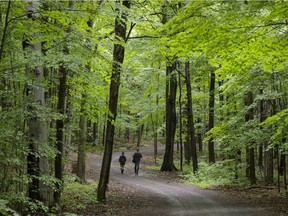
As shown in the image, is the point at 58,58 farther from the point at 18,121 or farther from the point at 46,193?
the point at 46,193

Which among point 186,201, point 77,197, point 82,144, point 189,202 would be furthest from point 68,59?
point 186,201

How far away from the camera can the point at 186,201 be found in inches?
516

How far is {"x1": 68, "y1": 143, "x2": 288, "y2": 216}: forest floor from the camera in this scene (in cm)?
1113

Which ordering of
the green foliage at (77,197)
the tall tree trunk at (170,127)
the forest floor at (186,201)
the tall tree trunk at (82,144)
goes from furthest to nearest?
the tall tree trunk at (170,127) < the tall tree trunk at (82,144) < the forest floor at (186,201) < the green foliage at (77,197)

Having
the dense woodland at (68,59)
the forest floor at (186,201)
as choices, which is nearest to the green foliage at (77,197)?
the forest floor at (186,201)

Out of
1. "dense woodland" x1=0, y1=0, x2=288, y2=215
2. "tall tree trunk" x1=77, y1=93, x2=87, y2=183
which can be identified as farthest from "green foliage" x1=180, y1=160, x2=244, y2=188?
"tall tree trunk" x1=77, y1=93, x2=87, y2=183

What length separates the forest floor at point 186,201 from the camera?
36.5 feet

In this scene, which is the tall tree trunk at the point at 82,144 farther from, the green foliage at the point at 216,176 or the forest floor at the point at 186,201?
the green foliage at the point at 216,176

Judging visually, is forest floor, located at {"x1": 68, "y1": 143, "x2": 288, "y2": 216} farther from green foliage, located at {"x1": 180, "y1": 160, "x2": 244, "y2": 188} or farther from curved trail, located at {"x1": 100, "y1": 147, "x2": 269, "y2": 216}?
green foliage, located at {"x1": 180, "y1": 160, "x2": 244, "y2": 188}

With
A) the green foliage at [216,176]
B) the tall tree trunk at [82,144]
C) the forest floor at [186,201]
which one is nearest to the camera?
the forest floor at [186,201]

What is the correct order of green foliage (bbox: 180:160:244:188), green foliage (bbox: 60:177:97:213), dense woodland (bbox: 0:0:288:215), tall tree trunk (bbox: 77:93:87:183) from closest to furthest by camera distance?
dense woodland (bbox: 0:0:288:215), green foliage (bbox: 60:177:97:213), tall tree trunk (bbox: 77:93:87:183), green foliage (bbox: 180:160:244:188)

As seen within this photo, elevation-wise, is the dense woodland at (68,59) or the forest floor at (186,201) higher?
the dense woodland at (68,59)

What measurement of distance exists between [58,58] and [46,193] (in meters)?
4.12

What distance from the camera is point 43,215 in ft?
29.2
